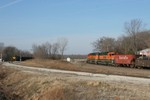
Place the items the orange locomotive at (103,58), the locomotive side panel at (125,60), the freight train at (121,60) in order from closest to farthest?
the freight train at (121,60), the locomotive side panel at (125,60), the orange locomotive at (103,58)

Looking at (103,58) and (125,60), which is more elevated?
(103,58)

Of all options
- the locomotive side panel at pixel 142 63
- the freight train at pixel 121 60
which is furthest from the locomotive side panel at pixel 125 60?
the locomotive side panel at pixel 142 63

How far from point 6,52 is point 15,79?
147 metres

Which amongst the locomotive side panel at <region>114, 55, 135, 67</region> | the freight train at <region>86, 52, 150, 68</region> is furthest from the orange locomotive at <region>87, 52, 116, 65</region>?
the locomotive side panel at <region>114, 55, 135, 67</region>

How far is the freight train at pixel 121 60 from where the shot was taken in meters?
62.8

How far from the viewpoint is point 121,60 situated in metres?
73.1

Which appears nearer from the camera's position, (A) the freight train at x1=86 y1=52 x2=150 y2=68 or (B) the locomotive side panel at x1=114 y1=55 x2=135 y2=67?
(A) the freight train at x1=86 y1=52 x2=150 y2=68

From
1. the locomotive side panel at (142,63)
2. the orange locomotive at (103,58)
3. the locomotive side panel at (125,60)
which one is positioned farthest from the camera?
the orange locomotive at (103,58)

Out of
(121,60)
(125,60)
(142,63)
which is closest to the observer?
(142,63)

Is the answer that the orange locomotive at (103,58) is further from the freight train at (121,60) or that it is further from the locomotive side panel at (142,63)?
the locomotive side panel at (142,63)

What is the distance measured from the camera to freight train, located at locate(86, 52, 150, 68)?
62844 millimetres

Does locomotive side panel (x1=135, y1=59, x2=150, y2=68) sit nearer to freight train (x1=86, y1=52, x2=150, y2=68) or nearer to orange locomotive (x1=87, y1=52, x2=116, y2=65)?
freight train (x1=86, y1=52, x2=150, y2=68)

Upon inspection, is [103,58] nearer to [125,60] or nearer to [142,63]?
[125,60]

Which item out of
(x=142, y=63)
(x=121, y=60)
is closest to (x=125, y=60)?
(x=121, y=60)
